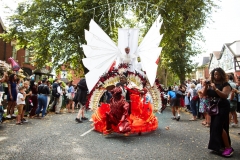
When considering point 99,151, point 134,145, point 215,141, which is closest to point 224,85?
point 215,141

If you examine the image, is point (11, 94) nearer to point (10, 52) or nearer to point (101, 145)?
point (101, 145)

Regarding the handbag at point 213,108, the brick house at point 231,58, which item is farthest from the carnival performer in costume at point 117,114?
the brick house at point 231,58

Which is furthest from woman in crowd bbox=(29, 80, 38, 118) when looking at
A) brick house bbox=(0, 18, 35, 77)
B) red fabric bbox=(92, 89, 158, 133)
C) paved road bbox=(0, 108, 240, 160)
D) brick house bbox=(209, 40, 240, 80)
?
brick house bbox=(209, 40, 240, 80)

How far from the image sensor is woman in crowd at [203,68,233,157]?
4383 mm

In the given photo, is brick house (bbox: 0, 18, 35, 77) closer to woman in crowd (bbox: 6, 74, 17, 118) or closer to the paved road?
woman in crowd (bbox: 6, 74, 17, 118)

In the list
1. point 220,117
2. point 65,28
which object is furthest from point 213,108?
point 65,28

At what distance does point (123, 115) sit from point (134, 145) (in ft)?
3.80

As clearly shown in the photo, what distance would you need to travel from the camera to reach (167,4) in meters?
14.1

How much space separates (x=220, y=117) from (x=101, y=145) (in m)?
2.69

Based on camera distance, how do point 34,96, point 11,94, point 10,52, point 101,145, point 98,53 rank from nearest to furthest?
point 101,145
point 98,53
point 11,94
point 34,96
point 10,52

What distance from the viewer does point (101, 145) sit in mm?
4945

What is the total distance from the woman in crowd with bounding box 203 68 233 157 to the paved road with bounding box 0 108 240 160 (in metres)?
0.21

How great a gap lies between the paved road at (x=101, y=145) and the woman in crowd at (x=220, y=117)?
0.21m

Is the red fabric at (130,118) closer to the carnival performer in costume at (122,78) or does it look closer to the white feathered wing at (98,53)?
the carnival performer in costume at (122,78)
